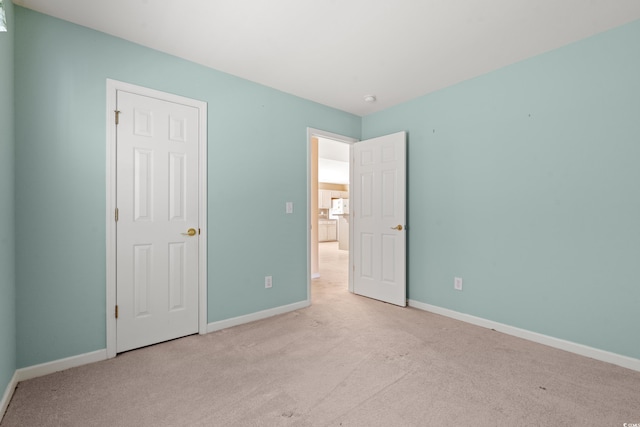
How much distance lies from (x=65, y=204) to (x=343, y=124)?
119 inches

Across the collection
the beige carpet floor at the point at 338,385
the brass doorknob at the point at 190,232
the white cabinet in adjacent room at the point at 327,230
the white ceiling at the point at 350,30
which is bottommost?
the beige carpet floor at the point at 338,385

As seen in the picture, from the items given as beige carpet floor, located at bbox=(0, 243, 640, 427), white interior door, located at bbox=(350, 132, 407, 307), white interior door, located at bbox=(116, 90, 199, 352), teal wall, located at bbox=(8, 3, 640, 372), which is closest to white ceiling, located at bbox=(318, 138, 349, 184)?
white interior door, located at bbox=(350, 132, 407, 307)

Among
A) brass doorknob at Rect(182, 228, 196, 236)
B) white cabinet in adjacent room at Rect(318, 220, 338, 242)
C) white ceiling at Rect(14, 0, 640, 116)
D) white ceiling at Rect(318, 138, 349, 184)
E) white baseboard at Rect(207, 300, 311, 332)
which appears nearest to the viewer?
white ceiling at Rect(14, 0, 640, 116)

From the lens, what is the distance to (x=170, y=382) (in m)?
1.98

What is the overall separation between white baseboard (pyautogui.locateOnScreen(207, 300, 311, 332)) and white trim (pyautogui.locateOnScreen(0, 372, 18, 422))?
1262 millimetres

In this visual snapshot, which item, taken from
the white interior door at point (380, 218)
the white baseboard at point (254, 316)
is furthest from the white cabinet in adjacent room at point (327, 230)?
the white baseboard at point (254, 316)

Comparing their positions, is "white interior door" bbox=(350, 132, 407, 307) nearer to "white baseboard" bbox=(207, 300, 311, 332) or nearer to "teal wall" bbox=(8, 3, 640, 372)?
"teal wall" bbox=(8, 3, 640, 372)

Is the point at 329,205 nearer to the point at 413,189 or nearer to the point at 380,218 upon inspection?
the point at 380,218

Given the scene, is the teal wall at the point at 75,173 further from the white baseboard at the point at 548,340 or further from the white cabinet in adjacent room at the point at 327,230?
the white cabinet in adjacent room at the point at 327,230

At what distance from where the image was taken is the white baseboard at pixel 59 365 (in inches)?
78.5

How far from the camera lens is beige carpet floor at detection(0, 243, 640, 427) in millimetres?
1646

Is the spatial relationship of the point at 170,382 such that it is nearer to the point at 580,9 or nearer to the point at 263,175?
the point at 263,175

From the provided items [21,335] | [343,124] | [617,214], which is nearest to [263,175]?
[343,124]

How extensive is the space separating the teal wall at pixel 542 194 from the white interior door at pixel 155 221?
2477 mm
